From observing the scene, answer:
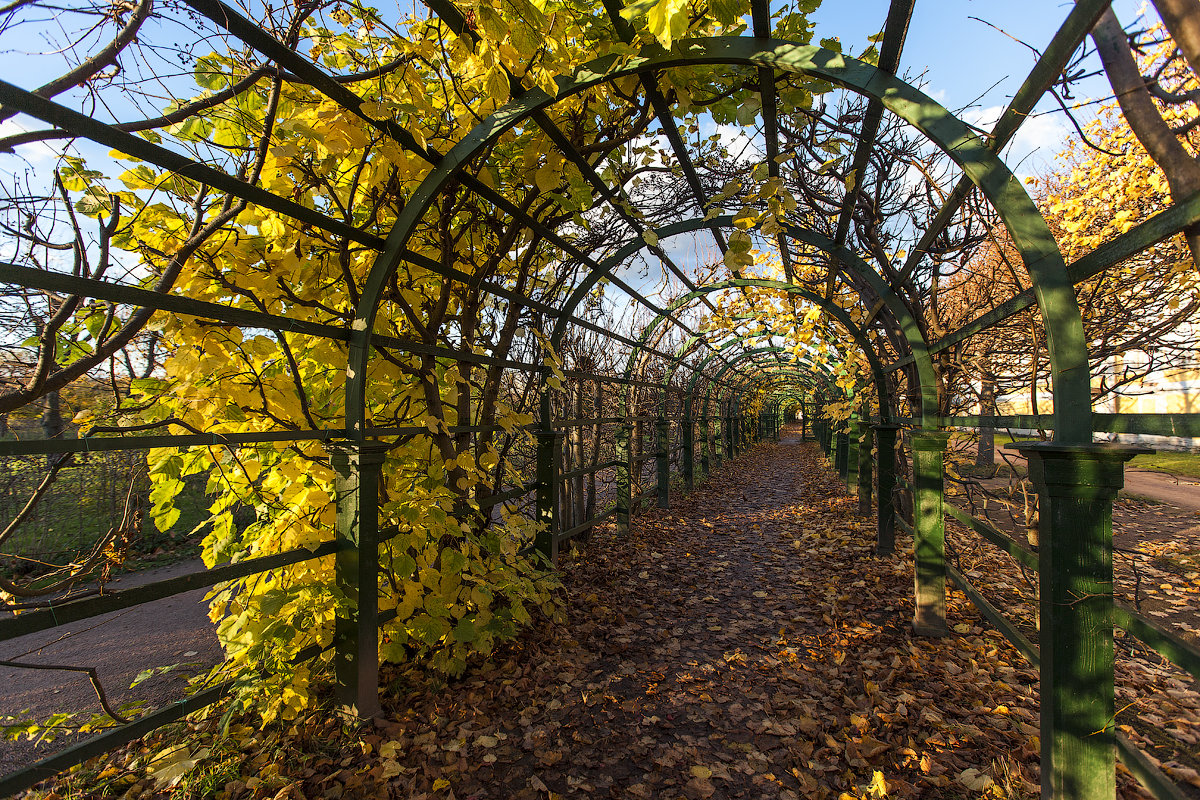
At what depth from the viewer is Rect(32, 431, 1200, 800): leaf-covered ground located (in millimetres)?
2213

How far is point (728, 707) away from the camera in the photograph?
2.86m

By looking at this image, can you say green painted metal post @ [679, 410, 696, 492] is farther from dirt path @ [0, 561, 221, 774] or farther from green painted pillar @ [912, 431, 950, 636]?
dirt path @ [0, 561, 221, 774]

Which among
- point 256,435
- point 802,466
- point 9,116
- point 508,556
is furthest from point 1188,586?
point 802,466

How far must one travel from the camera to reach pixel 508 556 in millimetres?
3041

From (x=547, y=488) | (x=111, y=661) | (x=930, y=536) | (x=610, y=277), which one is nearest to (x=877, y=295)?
(x=930, y=536)

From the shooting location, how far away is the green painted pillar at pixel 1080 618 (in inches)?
65.2

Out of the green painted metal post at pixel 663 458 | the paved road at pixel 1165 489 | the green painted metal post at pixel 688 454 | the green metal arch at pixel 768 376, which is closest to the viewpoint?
the paved road at pixel 1165 489

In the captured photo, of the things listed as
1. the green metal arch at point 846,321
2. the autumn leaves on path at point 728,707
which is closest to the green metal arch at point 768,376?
the green metal arch at point 846,321

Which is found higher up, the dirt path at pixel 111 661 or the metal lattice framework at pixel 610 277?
the metal lattice framework at pixel 610 277

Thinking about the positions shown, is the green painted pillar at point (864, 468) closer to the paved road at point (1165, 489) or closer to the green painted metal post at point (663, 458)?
the paved road at point (1165, 489)

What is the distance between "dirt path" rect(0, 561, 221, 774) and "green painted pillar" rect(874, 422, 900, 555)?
5.56 meters

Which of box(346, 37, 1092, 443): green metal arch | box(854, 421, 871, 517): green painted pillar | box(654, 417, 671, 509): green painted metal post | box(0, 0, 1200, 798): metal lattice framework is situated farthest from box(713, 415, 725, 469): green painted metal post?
box(346, 37, 1092, 443): green metal arch

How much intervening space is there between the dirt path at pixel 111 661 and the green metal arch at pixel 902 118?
7.66 feet

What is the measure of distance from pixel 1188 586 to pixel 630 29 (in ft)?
20.5
